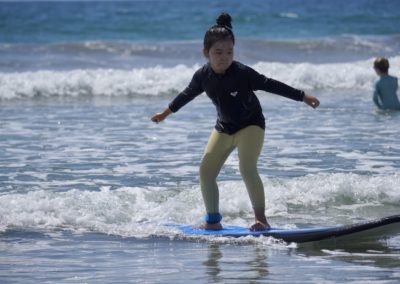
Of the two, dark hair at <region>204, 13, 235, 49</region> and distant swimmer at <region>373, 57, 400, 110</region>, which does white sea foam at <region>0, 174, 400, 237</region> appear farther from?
distant swimmer at <region>373, 57, 400, 110</region>

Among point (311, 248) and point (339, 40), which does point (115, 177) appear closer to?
point (311, 248)

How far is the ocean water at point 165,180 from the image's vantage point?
6.20 metres

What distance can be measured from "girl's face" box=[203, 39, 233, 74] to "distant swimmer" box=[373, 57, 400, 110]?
7.80 m

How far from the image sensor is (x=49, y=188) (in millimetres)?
8812

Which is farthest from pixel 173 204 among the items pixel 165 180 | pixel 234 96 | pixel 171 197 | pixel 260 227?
pixel 234 96

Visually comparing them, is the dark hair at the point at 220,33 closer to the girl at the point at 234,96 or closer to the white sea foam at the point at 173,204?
the girl at the point at 234,96

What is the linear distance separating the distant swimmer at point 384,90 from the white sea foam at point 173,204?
537cm

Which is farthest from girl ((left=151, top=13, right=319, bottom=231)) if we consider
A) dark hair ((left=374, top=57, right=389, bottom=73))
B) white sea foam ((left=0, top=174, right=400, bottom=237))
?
dark hair ((left=374, top=57, right=389, bottom=73))

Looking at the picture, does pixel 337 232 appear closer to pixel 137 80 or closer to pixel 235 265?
pixel 235 265

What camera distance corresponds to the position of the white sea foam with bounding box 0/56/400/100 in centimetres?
1828

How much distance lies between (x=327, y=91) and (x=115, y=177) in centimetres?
1036

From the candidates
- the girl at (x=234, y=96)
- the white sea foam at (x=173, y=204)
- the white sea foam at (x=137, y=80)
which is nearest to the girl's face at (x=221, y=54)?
the girl at (x=234, y=96)

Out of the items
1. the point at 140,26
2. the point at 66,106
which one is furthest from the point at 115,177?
the point at 140,26

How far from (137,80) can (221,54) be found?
12924 mm
